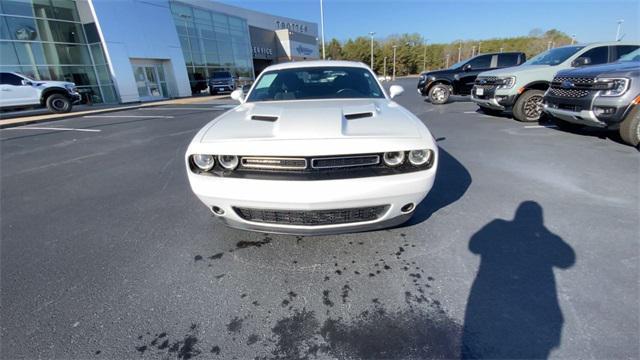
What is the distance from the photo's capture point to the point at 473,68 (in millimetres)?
11055

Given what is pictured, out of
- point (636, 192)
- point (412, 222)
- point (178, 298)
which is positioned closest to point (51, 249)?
point (178, 298)

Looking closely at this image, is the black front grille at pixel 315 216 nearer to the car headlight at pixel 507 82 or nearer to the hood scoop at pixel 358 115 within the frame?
the hood scoop at pixel 358 115

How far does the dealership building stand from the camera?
48.8ft

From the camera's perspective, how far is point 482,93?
303 inches

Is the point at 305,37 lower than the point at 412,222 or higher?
higher

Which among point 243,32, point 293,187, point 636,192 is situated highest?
point 243,32

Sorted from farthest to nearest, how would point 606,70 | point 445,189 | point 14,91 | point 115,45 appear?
point 115,45 → point 14,91 → point 606,70 → point 445,189

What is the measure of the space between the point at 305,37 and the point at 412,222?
52.9 m

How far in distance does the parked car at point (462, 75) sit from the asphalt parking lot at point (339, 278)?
8287 mm

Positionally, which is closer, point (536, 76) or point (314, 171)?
point (314, 171)

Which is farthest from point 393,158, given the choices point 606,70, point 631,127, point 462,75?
point 462,75

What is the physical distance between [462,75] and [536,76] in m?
4.70

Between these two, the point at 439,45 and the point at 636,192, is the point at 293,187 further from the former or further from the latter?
the point at 439,45

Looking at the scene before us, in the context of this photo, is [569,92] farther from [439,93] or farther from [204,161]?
[439,93]
